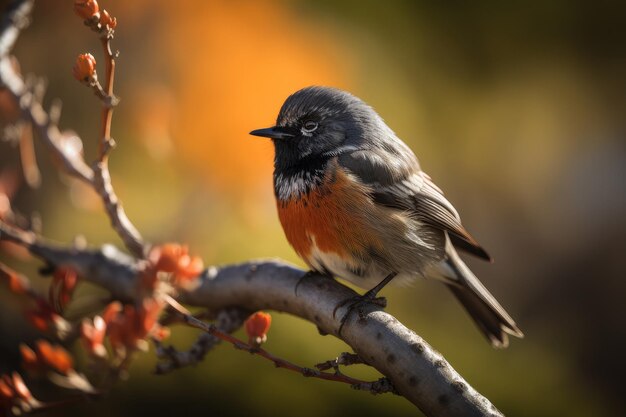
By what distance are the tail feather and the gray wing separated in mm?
104

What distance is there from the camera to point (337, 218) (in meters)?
2.39

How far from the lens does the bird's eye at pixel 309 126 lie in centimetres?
264

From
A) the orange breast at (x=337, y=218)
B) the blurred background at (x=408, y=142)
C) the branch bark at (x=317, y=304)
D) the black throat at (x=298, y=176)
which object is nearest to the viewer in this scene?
the branch bark at (x=317, y=304)

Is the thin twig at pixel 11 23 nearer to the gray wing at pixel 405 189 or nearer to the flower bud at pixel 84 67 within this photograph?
the flower bud at pixel 84 67

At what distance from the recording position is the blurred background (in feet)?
10.1

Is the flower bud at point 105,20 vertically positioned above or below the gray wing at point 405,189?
below

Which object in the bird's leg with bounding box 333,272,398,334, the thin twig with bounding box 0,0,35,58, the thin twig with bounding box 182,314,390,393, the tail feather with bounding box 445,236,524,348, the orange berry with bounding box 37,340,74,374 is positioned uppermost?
the thin twig with bounding box 0,0,35,58

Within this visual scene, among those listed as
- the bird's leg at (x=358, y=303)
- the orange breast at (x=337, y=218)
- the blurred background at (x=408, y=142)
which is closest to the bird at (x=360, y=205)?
the orange breast at (x=337, y=218)

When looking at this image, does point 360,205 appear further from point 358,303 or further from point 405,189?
point 358,303

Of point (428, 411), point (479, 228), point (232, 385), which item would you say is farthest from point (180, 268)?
point (479, 228)

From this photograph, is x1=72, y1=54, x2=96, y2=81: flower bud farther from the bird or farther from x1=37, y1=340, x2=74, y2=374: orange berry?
the bird

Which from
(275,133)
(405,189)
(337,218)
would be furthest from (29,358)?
(405,189)

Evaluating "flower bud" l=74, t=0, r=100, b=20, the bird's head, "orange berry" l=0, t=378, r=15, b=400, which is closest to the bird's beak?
the bird's head

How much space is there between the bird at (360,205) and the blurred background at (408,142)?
1.59 feet
